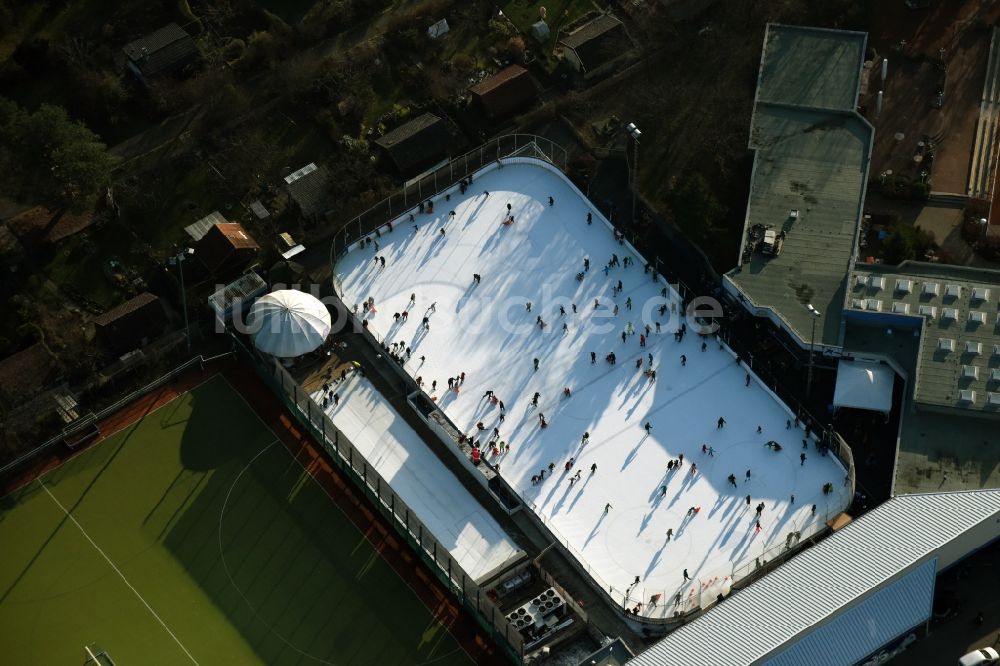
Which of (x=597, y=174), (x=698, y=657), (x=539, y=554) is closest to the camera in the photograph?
(x=698, y=657)

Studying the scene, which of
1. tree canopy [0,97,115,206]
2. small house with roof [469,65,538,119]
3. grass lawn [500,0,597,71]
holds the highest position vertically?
tree canopy [0,97,115,206]

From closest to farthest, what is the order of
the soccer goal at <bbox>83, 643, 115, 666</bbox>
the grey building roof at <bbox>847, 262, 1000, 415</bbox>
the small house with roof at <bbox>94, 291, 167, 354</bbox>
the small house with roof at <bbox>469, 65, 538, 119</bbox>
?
the soccer goal at <bbox>83, 643, 115, 666</bbox>, the grey building roof at <bbox>847, 262, 1000, 415</bbox>, the small house with roof at <bbox>94, 291, 167, 354</bbox>, the small house with roof at <bbox>469, 65, 538, 119</bbox>

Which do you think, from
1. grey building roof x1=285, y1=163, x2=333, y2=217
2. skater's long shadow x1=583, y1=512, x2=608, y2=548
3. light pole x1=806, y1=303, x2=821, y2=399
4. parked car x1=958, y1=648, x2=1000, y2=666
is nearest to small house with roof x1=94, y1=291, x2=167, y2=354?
grey building roof x1=285, y1=163, x2=333, y2=217

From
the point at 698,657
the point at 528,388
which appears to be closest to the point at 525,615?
the point at 698,657

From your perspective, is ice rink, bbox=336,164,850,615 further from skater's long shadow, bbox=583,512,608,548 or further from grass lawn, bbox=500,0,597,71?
grass lawn, bbox=500,0,597,71

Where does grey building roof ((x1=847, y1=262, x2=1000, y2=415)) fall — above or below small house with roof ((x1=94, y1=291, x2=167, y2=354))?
below

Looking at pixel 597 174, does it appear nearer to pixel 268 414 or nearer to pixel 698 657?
pixel 268 414

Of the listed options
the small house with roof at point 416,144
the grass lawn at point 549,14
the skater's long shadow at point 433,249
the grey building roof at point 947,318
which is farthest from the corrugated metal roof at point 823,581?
the grass lawn at point 549,14
